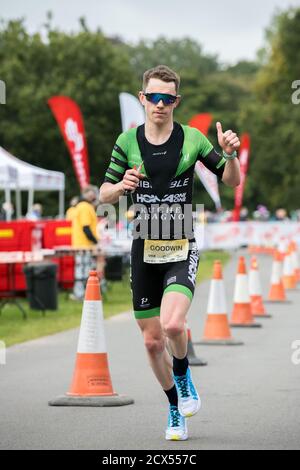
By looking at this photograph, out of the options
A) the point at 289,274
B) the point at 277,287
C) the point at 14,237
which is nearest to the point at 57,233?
the point at 14,237

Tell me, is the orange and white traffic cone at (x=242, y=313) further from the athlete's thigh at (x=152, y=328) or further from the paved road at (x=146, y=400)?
the athlete's thigh at (x=152, y=328)

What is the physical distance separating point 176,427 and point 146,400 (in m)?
2.02

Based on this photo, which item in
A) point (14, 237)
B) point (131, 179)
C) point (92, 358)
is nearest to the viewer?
point (131, 179)

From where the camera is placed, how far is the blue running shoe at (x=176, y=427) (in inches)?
307

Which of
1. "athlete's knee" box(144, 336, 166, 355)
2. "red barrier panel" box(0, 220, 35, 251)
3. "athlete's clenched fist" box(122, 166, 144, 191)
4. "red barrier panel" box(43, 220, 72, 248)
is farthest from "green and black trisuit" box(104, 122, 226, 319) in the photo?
"red barrier panel" box(43, 220, 72, 248)

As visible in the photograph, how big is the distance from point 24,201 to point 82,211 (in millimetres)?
46314

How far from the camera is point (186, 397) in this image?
7980mm

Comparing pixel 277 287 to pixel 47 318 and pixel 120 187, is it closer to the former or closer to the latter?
pixel 47 318

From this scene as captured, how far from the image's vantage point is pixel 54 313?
20.0 meters

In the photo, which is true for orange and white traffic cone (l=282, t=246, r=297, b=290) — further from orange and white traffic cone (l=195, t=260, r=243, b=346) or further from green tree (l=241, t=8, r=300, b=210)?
green tree (l=241, t=8, r=300, b=210)

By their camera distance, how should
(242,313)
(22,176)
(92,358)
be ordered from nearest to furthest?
1. (92,358)
2. (242,313)
3. (22,176)

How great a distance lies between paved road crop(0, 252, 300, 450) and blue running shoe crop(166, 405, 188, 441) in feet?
0.25

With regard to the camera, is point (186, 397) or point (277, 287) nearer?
point (186, 397)

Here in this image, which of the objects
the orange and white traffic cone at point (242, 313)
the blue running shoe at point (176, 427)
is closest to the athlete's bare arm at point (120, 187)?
the blue running shoe at point (176, 427)
